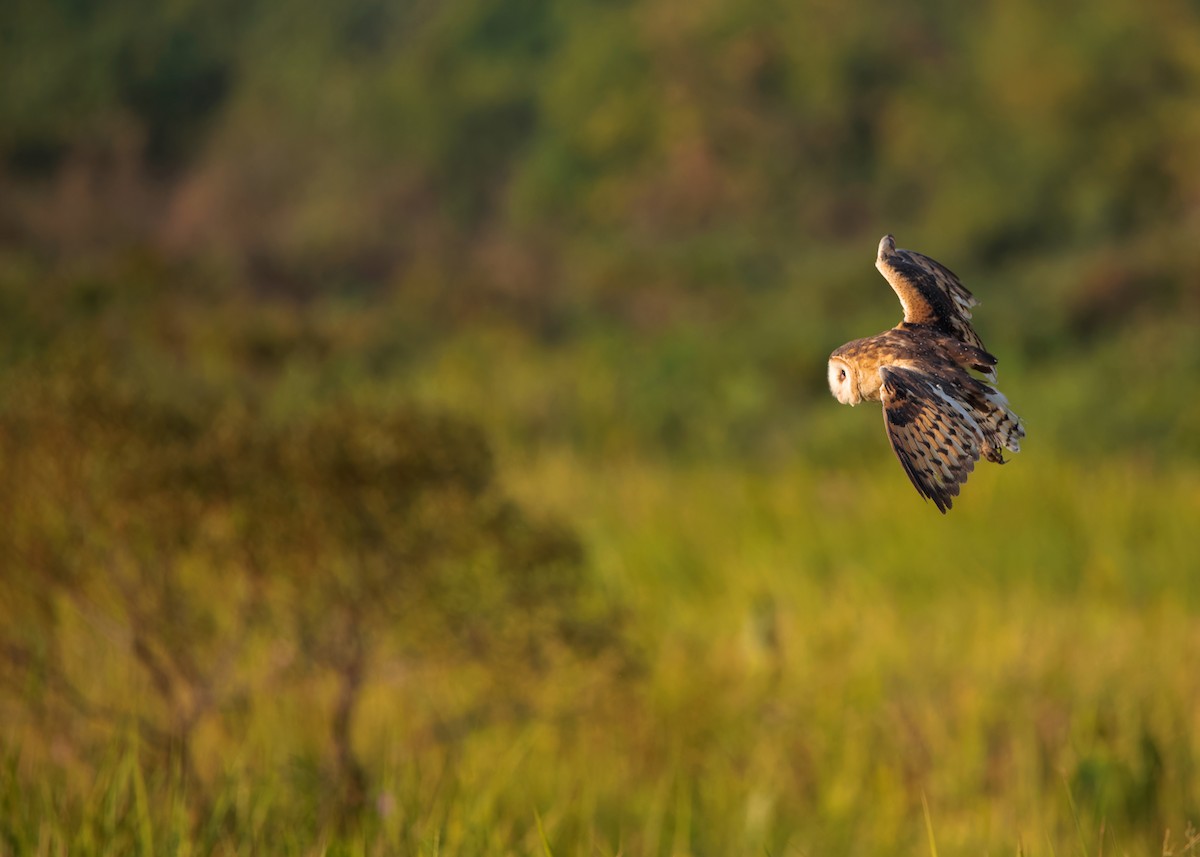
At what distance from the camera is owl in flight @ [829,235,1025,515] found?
3.38 ft

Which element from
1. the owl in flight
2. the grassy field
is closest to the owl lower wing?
the owl in flight

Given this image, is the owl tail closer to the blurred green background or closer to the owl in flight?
the owl in flight

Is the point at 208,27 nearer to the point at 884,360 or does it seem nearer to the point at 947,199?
the point at 947,199

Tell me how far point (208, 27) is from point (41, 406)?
18.4 m

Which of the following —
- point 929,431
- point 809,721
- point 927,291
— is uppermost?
point 809,721

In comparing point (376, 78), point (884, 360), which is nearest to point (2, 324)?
point (884, 360)

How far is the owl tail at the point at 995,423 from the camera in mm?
1018

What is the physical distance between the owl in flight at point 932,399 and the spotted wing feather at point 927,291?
0.07 meters

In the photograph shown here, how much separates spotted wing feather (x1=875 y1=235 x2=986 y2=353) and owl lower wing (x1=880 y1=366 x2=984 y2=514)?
155 millimetres

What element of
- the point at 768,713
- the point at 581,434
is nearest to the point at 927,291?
the point at 768,713

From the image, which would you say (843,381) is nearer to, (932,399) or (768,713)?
(932,399)

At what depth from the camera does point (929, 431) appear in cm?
106

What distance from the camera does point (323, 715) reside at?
403 centimetres

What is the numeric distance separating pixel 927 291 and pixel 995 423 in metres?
0.25
